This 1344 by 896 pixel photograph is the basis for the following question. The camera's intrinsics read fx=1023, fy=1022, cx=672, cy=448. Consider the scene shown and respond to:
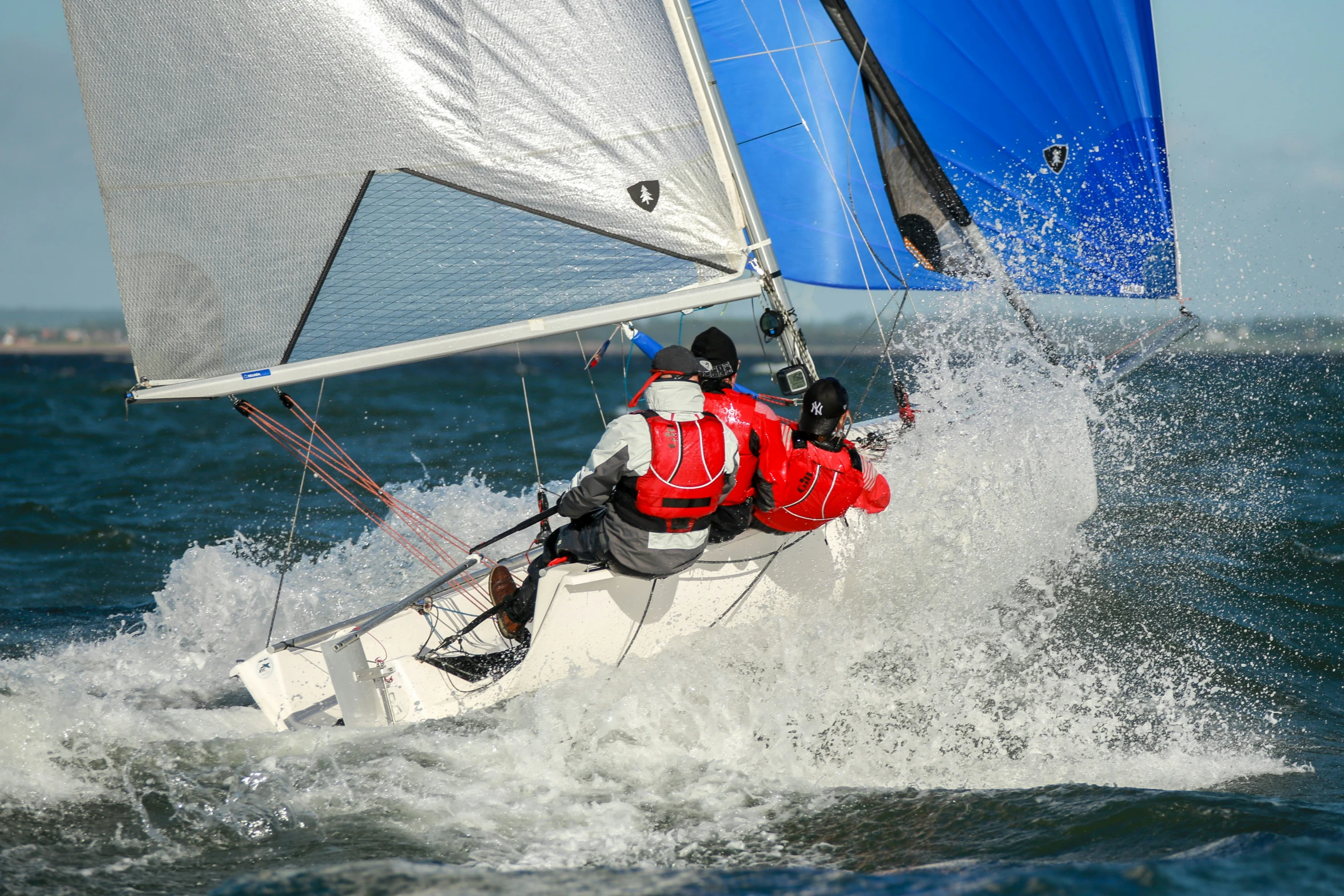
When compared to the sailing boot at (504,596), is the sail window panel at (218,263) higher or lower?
higher

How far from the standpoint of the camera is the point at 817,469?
3.05 meters

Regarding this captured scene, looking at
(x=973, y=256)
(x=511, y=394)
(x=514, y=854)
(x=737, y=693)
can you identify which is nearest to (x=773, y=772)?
(x=737, y=693)

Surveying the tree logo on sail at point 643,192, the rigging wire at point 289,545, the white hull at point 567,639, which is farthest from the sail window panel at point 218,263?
the white hull at point 567,639

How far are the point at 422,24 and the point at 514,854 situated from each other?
2.45m

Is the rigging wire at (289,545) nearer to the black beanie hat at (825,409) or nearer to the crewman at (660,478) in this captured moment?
the crewman at (660,478)

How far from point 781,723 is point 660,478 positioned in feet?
2.95

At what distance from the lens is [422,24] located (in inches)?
126

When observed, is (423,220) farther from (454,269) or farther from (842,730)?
(842,730)

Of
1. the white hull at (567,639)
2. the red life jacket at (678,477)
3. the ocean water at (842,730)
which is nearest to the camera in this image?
the ocean water at (842,730)

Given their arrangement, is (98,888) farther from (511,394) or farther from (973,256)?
(511,394)

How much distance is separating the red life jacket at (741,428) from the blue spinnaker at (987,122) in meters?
1.18

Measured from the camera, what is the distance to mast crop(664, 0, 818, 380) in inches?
130

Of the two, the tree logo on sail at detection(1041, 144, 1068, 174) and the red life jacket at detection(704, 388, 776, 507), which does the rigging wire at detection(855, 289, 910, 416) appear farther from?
the tree logo on sail at detection(1041, 144, 1068, 174)

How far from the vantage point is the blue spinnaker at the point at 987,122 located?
13.4 feet
